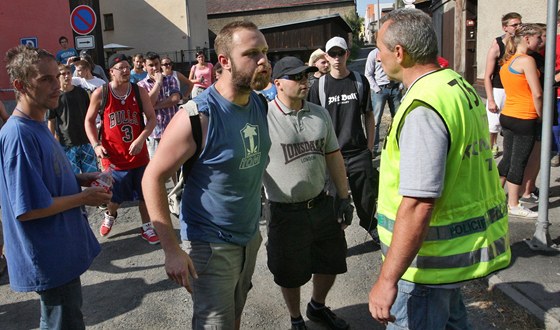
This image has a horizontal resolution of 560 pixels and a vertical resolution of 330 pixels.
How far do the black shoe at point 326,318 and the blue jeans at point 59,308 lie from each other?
5.62 ft

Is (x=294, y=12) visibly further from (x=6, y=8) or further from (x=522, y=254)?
(x=522, y=254)

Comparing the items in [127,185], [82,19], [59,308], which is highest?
[82,19]

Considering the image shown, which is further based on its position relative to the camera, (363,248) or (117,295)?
(363,248)

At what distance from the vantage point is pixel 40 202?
242 cm

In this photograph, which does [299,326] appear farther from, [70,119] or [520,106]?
[70,119]

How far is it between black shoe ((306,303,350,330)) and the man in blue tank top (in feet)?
4.01

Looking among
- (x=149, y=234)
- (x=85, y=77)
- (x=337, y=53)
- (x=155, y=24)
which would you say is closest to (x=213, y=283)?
(x=337, y=53)

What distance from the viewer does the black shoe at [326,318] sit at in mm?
3535

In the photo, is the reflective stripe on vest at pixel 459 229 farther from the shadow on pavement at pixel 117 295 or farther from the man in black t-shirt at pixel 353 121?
the shadow on pavement at pixel 117 295

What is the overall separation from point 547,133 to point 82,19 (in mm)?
7789

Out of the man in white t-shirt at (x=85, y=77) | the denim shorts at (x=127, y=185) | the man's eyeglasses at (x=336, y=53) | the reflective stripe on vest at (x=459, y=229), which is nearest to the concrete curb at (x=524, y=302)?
the reflective stripe on vest at (x=459, y=229)

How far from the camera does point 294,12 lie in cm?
5122

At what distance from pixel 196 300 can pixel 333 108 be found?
9.06ft

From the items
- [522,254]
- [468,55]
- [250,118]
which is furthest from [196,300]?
[468,55]
